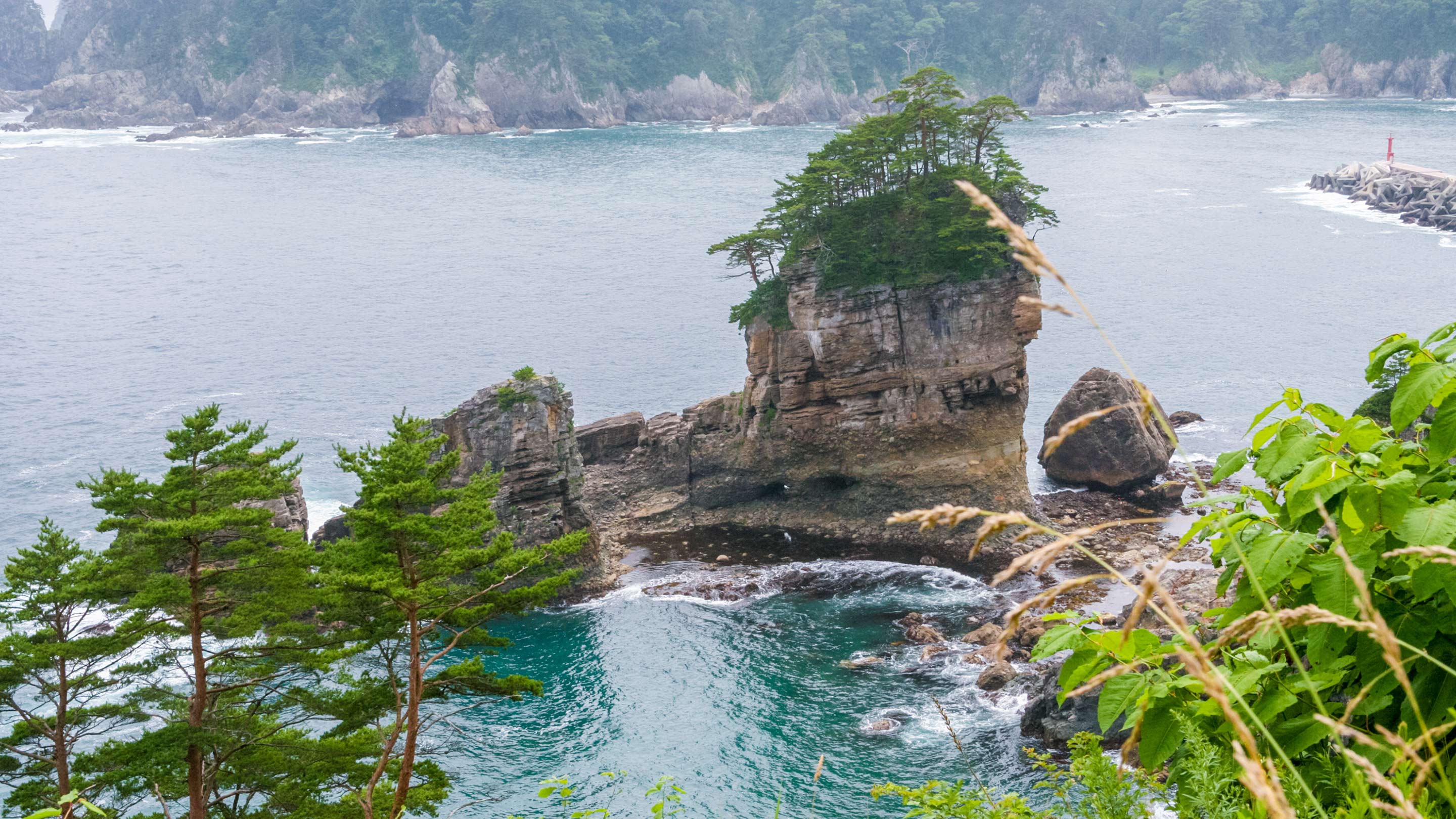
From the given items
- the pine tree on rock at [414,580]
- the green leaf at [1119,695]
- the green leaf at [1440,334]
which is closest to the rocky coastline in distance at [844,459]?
the pine tree on rock at [414,580]

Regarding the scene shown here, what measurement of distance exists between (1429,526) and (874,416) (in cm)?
5026

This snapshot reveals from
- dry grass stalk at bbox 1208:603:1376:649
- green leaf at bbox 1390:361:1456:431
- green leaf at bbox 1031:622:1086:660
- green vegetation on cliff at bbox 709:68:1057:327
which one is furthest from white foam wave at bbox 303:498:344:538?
dry grass stalk at bbox 1208:603:1376:649

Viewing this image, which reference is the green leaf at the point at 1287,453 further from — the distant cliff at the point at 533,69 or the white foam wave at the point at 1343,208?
the distant cliff at the point at 533,69

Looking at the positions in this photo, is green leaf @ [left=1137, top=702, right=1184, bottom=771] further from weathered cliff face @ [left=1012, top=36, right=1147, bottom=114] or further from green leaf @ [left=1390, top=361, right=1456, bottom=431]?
weathered cliff face @ [left=1012, top=36, right=1147, bottom=114]

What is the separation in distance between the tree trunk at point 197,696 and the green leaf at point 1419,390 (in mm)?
22780

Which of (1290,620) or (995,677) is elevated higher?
(1290,620)

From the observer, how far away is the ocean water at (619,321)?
39312 millimetres

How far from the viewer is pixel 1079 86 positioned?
18038 cm

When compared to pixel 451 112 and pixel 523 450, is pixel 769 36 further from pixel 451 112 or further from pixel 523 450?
pixel 523 450

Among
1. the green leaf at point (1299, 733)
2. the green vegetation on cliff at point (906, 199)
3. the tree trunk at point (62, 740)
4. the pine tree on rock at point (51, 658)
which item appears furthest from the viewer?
the green vegetation on cliff at point (906, 199)

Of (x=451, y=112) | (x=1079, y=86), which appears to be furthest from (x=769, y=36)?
(x=451, y=112)

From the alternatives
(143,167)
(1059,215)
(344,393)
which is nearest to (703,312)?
(344,393)

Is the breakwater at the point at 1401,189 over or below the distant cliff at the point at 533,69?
below

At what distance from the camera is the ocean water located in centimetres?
3931
